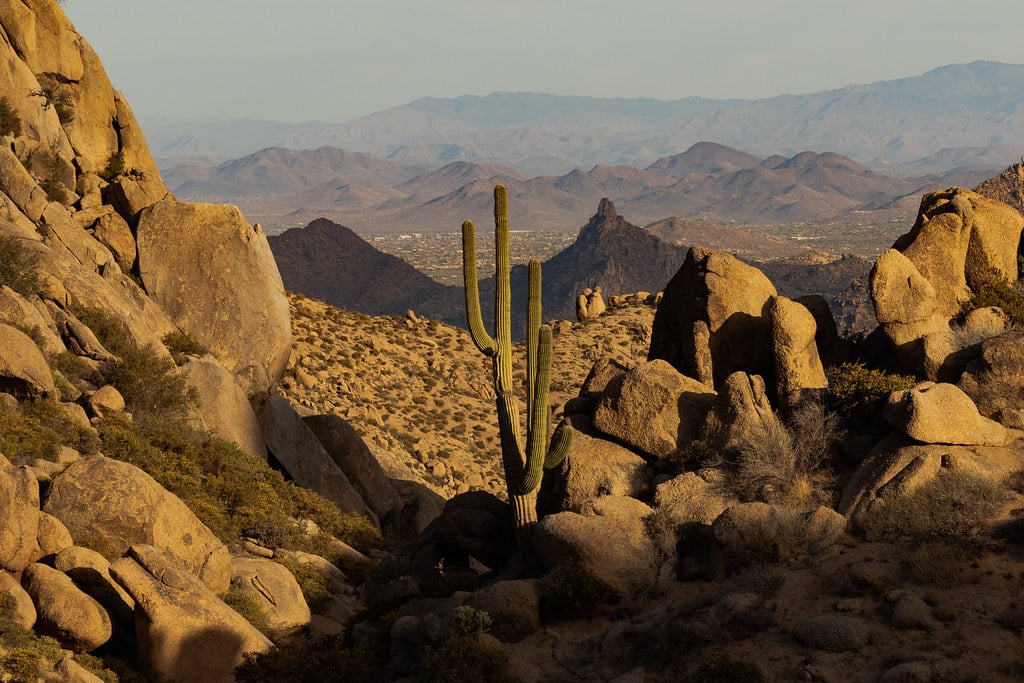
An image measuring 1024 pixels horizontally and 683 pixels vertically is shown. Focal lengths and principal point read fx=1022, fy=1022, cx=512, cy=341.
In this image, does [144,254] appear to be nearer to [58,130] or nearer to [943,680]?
[58,130]

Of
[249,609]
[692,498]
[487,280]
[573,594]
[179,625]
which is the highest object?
[692,498]

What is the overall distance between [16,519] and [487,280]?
120m

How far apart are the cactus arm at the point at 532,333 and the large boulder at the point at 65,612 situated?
7465mm

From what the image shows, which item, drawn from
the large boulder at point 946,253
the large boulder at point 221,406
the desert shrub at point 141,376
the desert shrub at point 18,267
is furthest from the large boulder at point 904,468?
the desert shrub at point 18,267

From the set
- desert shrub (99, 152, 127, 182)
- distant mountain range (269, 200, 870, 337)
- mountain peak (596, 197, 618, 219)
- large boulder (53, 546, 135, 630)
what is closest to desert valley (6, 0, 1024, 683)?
large boulder (53, 546, 135, 630)

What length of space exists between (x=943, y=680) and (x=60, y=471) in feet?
43.3

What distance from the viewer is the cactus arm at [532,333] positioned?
1753 centimetres

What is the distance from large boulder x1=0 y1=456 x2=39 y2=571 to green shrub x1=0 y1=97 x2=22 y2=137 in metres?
16.2

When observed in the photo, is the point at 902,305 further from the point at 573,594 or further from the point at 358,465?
the point at 358,465

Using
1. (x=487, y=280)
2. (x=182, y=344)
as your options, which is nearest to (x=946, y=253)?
(x=182, y=344)

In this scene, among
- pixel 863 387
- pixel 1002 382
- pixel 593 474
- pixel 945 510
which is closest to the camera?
pixel 945 510

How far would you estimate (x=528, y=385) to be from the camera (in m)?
17.7

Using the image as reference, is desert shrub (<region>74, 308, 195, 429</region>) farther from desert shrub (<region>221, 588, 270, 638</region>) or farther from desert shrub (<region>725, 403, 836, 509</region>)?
desert shrub (<region>725, 403, 836, 509</region>)

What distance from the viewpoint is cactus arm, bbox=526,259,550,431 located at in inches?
690
